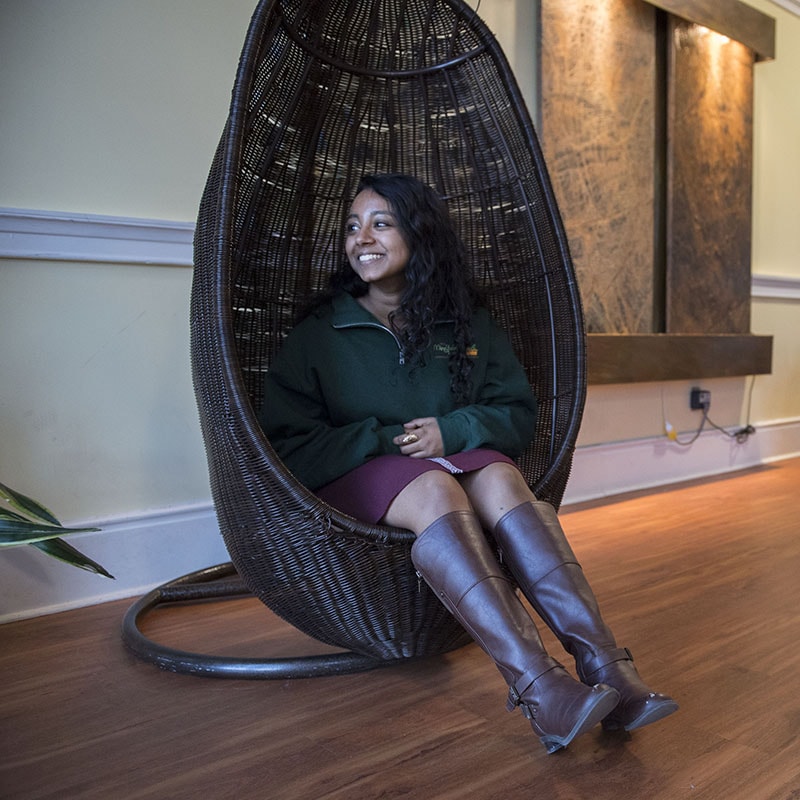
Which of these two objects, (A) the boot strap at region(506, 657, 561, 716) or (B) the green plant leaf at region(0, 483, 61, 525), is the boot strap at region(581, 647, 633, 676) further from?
(B) the green plant leaf at region(0, 483, 61, 525)

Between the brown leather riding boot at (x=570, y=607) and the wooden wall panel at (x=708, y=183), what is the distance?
2.23 meters

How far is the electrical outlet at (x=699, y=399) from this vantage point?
12.0 feet

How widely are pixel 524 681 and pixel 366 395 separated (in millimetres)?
602

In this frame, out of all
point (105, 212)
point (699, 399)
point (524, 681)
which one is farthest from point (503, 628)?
point (699, 399)

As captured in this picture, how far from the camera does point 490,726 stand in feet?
4.28

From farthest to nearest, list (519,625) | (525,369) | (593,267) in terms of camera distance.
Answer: (593,267) < (525,369) < (519,625)

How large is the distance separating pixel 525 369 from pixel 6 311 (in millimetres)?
1112

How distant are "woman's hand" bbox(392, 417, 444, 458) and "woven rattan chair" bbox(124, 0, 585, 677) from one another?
184mm

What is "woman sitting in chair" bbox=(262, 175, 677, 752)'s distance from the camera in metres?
1.22

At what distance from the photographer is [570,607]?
129cm

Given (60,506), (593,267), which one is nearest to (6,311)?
(60,506)

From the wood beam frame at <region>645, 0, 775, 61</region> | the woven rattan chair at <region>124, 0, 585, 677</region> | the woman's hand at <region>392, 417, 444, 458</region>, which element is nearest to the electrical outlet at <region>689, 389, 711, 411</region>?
the wood beam frame at <region>645, 0, 775, 61</region>

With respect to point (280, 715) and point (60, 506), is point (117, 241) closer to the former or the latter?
point (60, 506)

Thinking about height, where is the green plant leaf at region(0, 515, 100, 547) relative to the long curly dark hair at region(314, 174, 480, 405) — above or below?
below
